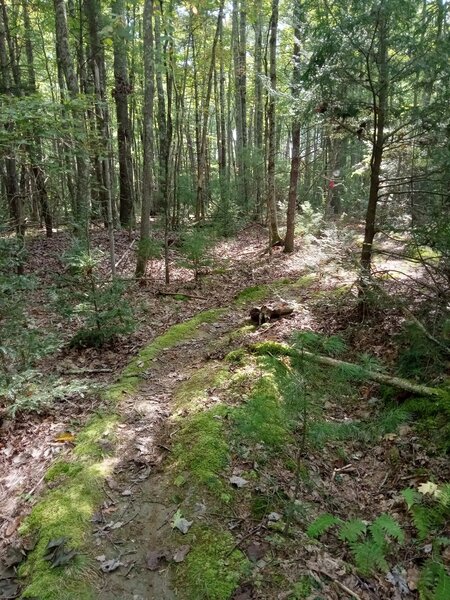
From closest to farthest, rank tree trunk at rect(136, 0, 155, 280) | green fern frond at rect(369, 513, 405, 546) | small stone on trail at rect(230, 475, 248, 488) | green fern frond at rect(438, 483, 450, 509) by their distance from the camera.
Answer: green fern frond at rect(369, 513, 405, 546) → green fern frond at rect(438, 483, 450, 509) → small stone on trail at rect(230, 475, 248, 488) → tree trunk at rect(136, 0, 155, 280)

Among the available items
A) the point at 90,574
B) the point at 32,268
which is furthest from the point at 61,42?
the point at 90,574

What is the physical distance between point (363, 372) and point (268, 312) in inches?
146

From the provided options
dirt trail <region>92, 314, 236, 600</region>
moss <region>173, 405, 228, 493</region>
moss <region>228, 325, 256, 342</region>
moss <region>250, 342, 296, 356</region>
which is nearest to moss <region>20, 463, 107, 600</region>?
dirt trail <region>92, 314, 236, 600</region>

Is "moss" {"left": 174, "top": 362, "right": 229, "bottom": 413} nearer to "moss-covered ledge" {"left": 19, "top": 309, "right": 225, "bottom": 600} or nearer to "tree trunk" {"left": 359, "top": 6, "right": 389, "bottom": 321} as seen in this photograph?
"moss-covered ledge" {"left": 19, "top": 309, "right": 225, "bottom": 600}

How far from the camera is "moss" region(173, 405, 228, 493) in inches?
140

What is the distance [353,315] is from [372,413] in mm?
2446

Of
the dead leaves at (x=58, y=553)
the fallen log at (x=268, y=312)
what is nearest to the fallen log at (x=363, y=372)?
the fallen log at (x=268, y=312)

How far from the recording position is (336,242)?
26.2ft

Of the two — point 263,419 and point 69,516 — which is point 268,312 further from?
point 69,516

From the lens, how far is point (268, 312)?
23.0ft

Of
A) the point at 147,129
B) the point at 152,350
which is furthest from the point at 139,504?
the point at 147,129

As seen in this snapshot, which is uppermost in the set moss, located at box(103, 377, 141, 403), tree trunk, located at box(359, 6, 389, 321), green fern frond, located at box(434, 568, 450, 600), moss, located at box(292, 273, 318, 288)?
tree trunk, located at box(359, 6, 389, 321)

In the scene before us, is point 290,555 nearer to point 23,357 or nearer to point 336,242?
point 23,357

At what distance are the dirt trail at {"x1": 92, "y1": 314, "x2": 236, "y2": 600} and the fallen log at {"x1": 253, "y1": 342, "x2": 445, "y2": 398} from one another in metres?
1.36
